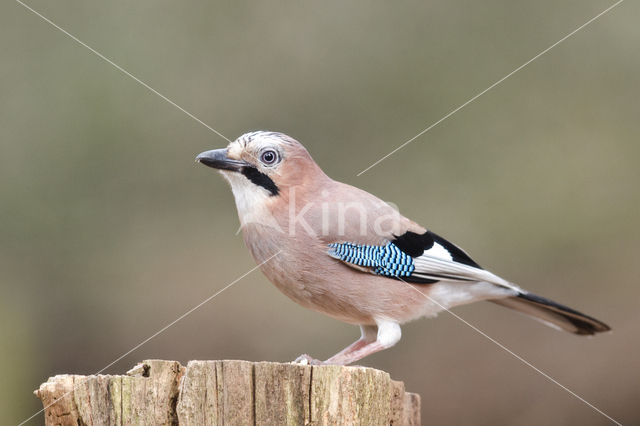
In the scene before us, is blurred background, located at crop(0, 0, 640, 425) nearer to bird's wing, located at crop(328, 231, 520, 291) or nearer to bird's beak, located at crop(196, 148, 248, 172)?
bird's wing, located at crop(328, 231, 520, 291)

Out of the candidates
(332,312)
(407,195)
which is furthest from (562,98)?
(332,312)

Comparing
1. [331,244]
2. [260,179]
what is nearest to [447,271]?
[331,244]

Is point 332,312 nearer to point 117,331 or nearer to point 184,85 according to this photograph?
point 117,331

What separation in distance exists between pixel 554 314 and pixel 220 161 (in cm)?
287

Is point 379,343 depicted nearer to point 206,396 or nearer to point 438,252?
point 438,252

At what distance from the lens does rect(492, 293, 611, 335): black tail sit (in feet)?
19.3

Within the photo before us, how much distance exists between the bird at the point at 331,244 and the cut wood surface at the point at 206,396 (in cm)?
145

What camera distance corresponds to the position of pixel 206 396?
133 inches

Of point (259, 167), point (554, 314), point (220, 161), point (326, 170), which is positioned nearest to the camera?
point (220, 161)

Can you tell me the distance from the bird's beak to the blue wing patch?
81 cm

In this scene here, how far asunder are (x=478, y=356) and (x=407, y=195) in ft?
7.21

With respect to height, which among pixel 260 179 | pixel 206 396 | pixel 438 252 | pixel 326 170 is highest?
pixel 326 170

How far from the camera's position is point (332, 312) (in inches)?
204

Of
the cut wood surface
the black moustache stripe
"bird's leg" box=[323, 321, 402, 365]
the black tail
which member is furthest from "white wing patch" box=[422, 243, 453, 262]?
the cut wood surface
